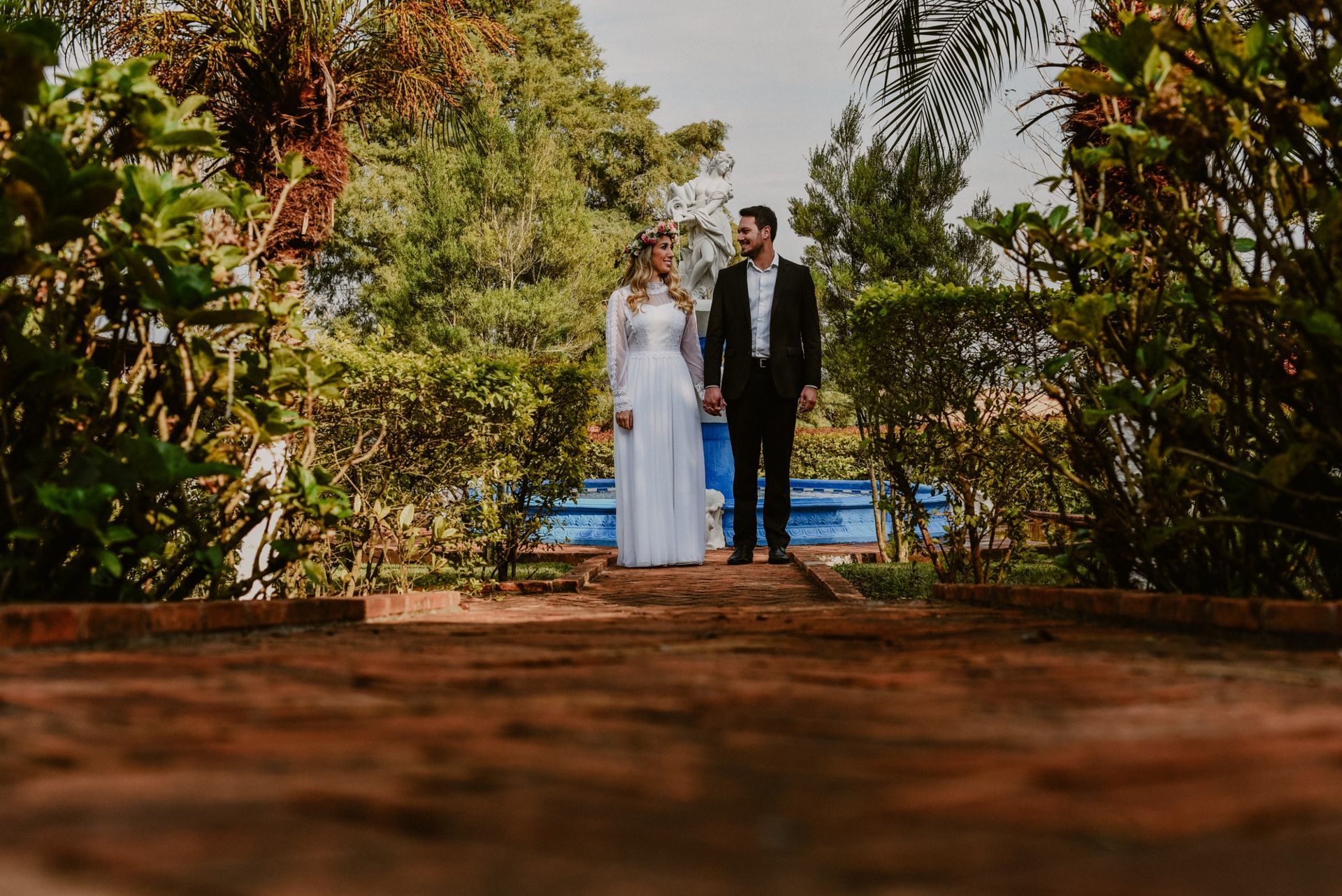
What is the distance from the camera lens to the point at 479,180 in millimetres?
24047

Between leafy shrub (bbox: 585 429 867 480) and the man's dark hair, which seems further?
leafy shrub (bbox: 585 429 867 480)

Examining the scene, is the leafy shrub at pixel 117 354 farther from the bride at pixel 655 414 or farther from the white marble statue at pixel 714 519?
the white marble statue at pixel 714 519

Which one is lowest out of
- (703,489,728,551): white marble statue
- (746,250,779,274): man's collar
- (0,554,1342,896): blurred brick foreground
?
(0,554,1342,896): blurred brick foreground

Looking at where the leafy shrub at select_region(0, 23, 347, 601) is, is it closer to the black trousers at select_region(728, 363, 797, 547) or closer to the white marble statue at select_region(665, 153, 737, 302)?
the black trousers at select_region(728, 363, 797, 547)

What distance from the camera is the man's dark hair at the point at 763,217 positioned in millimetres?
7316

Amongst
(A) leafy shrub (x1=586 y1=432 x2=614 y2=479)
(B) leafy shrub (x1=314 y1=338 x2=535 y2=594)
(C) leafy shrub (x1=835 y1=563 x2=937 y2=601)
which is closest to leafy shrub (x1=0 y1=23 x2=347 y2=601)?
(B) leafy shrub (x1=314 y1=338 x2=535 y2=594)

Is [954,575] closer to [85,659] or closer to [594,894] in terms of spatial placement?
[85,659]

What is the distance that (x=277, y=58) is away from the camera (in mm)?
6828

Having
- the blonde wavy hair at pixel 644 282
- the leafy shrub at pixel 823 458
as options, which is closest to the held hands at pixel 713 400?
the blonde wavy hair at pixel 644 282

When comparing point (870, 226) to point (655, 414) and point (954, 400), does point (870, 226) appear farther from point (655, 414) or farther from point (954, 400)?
point (954, 400)

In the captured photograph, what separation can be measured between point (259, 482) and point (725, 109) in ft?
112

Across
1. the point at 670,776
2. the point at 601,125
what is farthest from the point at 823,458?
the point at 670,776

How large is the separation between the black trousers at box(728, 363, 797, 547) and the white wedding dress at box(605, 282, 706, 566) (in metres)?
0.40

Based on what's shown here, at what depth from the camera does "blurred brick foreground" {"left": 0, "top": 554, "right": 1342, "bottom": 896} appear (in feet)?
2.87
